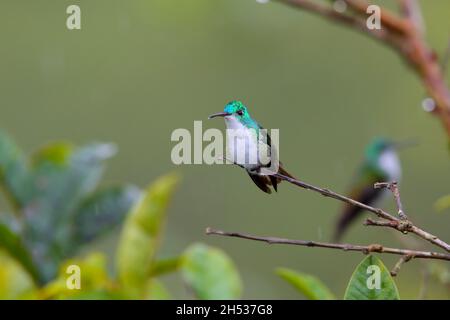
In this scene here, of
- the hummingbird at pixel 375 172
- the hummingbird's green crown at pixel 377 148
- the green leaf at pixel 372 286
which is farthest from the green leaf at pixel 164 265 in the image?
the hummingbird's green crown at pixel 377 148

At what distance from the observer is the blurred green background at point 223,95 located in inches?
246

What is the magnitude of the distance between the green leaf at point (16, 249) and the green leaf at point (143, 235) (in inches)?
16.7

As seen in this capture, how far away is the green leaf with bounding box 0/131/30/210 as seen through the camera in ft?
8.55

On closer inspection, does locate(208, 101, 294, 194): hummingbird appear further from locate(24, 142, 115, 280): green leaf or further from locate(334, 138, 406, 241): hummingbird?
locate(334, 138, 406, 241): hummingbird

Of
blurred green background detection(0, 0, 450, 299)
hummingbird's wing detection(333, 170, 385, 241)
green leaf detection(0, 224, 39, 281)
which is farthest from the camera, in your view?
blurred green background detection(0, 0, 450, 299)

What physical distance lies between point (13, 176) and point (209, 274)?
86cm

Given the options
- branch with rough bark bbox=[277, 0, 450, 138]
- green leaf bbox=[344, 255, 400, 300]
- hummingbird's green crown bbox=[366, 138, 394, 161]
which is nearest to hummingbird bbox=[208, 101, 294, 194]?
green leaf bbox=[344, 255, 400, 300]

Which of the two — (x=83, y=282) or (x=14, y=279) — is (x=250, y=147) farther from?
(x=14, y=279)

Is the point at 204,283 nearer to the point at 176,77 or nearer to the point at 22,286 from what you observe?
the point at 22,286

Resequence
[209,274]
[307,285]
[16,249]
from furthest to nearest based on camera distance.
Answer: [16,249]
[209,274]
[307,285]

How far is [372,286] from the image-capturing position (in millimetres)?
1362

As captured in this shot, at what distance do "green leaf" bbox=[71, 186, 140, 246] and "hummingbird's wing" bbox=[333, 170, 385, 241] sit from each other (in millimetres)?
1195

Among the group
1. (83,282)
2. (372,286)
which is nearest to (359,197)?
(83,282)

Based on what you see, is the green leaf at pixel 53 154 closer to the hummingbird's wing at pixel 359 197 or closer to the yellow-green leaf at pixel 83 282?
the yellow-green leaf at pixel 83 282
